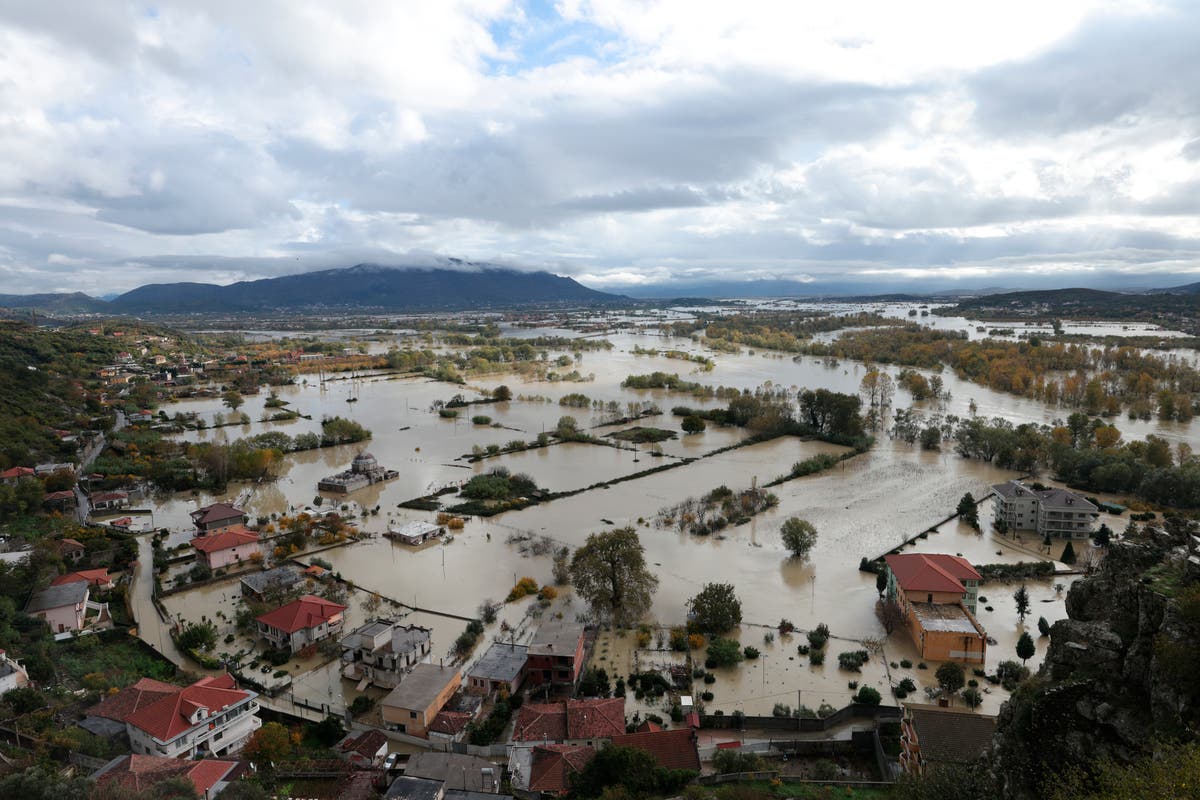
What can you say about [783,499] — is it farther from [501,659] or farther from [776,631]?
[501,659]

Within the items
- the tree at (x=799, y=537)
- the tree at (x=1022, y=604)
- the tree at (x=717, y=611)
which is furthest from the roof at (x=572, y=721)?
the tree at (x=1022, y=604)

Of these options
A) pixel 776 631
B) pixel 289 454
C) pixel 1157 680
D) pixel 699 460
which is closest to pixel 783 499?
pixel 699 460

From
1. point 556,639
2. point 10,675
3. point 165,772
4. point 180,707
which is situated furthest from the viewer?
point 556,639

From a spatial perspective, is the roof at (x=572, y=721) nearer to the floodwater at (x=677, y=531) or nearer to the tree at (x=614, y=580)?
the floodwater at (x=677, y=531)

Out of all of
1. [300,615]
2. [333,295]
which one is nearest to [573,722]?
[300,615]

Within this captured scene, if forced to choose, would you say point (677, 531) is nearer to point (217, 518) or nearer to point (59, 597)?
point (217, 518)

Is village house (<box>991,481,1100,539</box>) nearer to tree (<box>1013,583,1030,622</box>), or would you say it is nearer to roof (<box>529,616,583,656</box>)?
tree (<box>1013,583,1030,622</box>)
